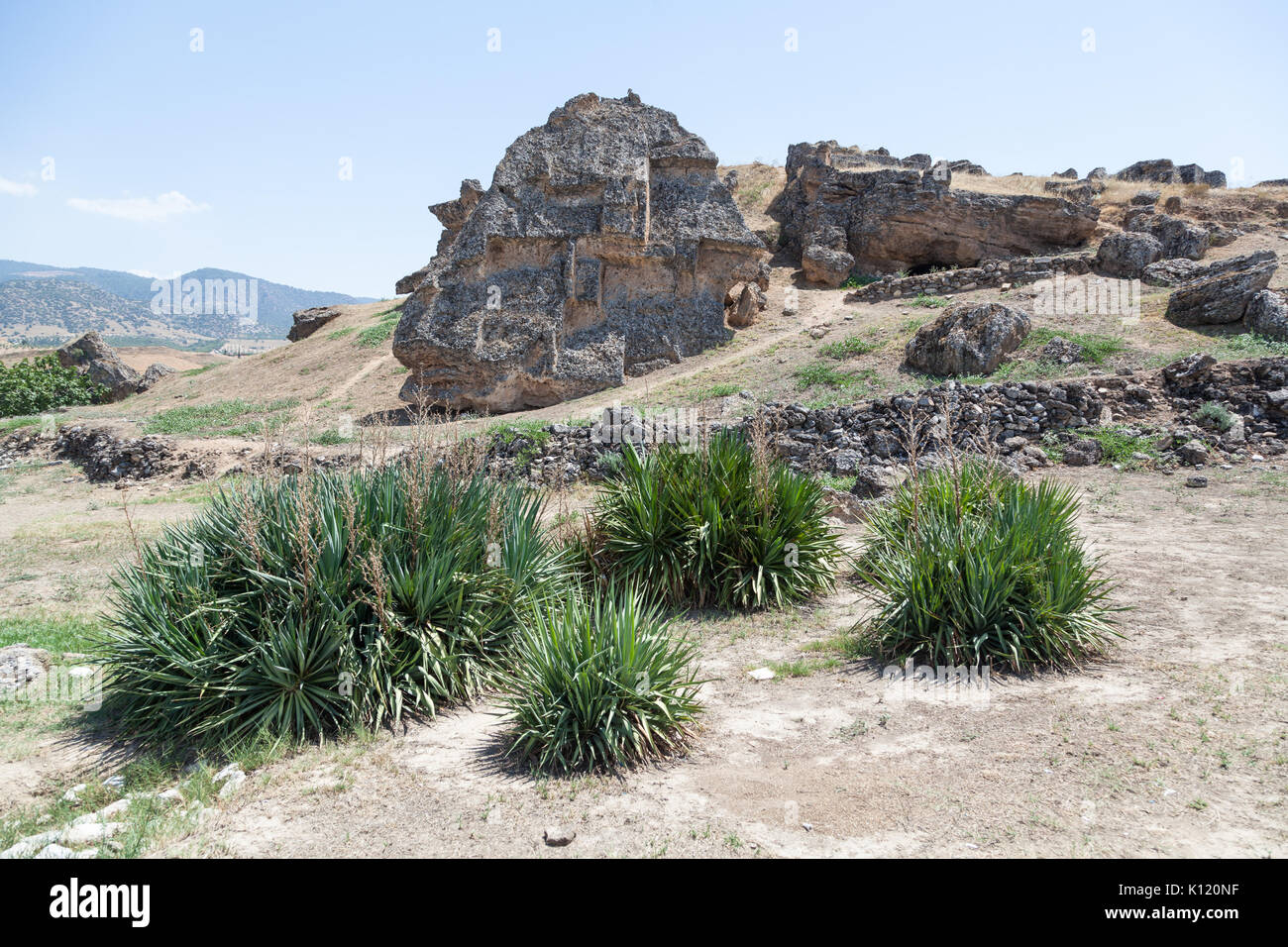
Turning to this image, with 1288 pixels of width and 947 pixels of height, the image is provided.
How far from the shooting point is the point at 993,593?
18.0ft

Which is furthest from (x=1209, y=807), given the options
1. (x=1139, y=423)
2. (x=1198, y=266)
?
(x=1198, y=266)

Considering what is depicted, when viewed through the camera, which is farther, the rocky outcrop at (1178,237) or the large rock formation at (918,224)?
the large rock formation at (918,224)

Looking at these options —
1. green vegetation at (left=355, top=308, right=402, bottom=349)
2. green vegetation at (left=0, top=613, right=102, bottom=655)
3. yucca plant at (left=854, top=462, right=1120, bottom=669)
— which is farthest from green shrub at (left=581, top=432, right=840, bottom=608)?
green vegetation at (left=355, top=308, right=402, bottom=349)

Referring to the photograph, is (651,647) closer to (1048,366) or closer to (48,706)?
(48,706)

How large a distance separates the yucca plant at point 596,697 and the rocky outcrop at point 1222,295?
14566 millimetres

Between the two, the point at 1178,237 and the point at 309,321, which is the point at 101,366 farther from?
the point at 1178,237

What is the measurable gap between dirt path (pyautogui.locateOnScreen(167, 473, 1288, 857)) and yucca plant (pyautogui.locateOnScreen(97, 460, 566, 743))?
1.27ft

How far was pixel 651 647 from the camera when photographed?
15.8ft

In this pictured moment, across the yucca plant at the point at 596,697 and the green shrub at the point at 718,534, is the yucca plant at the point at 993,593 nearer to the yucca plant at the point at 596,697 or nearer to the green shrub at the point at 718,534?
the green shrub at the point at 718,534

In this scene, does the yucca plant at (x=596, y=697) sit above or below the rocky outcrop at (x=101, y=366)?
below

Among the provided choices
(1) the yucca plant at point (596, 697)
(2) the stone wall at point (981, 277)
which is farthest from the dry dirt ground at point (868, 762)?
(2) the stone wall at point (981, 277)

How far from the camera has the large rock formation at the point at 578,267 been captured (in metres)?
17.2

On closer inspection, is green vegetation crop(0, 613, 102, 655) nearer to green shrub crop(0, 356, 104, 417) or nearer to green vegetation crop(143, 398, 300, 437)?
green vegetation crop(143, 398, 300, 437)

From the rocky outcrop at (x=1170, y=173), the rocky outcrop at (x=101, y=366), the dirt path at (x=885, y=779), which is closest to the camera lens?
the dirt path at (x=885, y=779)
